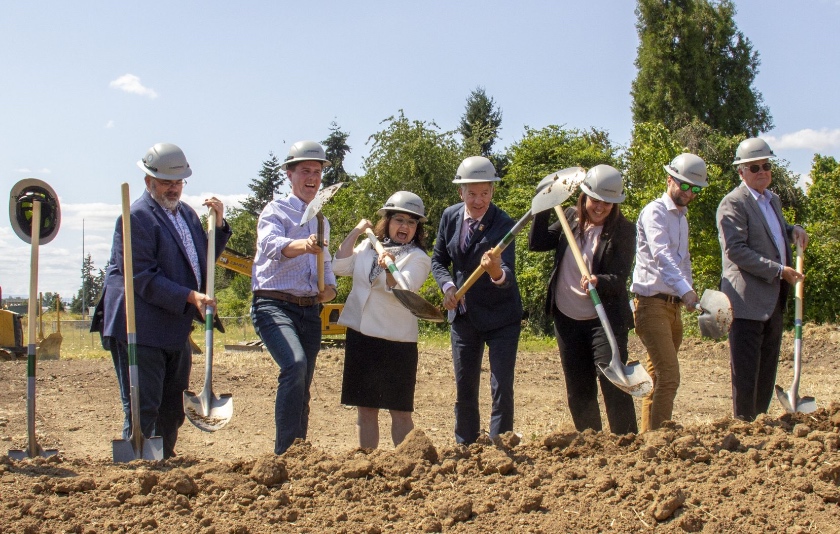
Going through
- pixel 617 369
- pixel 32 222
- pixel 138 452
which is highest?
pixel 32 222

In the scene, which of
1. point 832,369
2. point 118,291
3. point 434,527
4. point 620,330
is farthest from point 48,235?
point 832,369

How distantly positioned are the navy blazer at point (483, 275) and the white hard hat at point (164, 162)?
61.4 inches

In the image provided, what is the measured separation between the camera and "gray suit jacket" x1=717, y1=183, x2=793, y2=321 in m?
5.69

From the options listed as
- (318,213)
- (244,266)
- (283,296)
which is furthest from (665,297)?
(244,266)

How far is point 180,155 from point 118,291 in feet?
2.57

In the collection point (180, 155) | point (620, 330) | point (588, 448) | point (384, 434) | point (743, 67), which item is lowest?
point (384, 434)

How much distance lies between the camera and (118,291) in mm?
4742

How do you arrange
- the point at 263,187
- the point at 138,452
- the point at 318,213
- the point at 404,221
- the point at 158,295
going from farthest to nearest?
the point at 263,187, the point at 404,221, the point at 318,213, the point at 158,295, the point at 138,452

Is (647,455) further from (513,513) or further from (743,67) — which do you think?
(743,67)

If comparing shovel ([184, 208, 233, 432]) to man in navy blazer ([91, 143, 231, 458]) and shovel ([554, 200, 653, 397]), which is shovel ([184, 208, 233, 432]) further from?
shovel ([554, 200, 653, 397])

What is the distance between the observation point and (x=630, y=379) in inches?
192

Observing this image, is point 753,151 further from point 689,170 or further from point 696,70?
point 696,70

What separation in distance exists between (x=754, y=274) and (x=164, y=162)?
11.7 feet

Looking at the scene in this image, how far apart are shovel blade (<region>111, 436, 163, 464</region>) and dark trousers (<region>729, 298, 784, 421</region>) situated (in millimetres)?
3400
